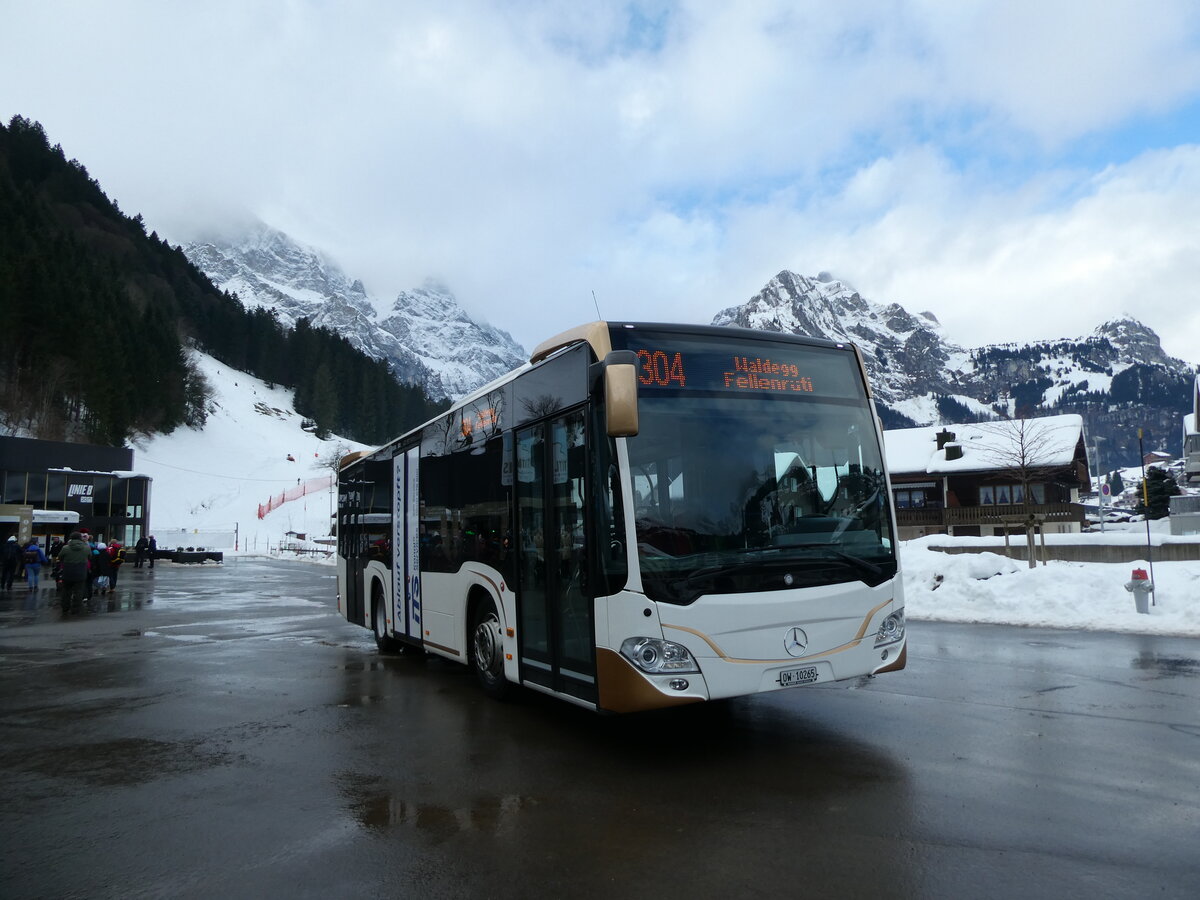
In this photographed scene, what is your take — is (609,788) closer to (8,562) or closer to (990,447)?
(8,562)

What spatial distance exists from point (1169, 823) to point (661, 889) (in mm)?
2867

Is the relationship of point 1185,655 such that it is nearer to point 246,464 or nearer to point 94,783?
point 94,783

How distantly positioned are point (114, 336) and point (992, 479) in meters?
71.2

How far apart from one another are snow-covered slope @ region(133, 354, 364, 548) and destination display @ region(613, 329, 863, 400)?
196 feet

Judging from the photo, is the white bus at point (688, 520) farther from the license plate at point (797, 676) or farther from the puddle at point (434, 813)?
Result: the puddle at point (434, 813)

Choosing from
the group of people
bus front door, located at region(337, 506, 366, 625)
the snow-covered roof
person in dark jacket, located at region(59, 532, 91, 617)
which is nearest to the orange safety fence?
the group of people

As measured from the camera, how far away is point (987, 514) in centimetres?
4719

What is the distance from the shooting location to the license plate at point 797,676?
594 cm

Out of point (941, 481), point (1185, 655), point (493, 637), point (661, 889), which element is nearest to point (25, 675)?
point (493, 637)

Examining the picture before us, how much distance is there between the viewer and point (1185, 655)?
9.97 m

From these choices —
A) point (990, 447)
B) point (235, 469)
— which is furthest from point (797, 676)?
point (235, 469)

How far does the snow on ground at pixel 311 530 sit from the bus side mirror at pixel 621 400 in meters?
9.47

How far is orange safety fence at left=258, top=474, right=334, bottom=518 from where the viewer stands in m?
71.5

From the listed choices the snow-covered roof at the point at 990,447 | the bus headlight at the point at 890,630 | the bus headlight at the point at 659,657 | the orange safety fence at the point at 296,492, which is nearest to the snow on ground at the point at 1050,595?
the bus headlight at the point at 890,630
